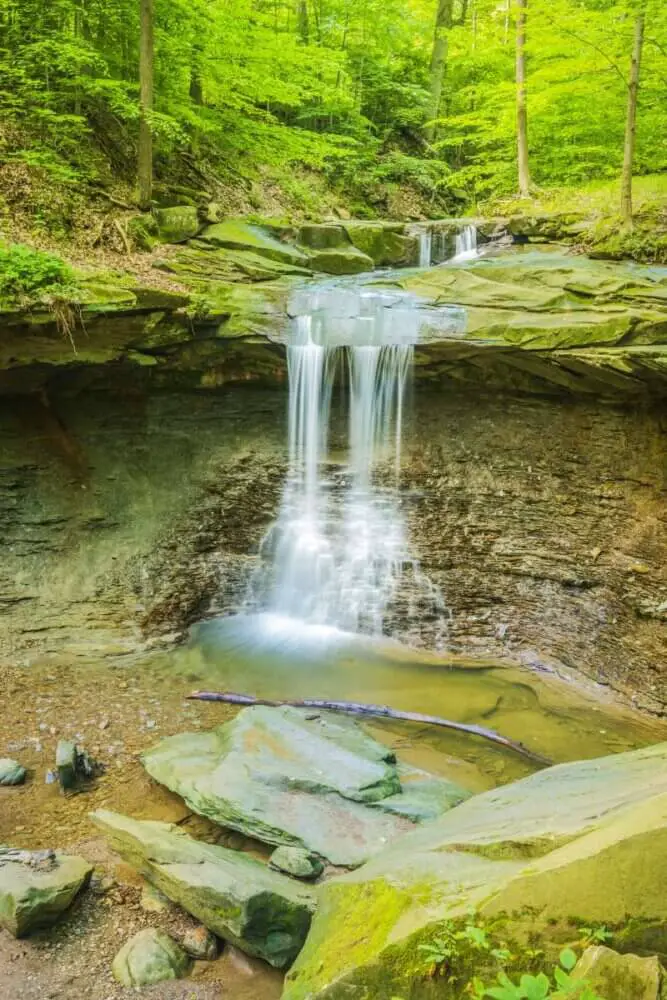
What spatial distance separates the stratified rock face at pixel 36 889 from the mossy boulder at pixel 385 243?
1131 cm

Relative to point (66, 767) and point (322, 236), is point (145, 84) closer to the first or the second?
point (322, 236)

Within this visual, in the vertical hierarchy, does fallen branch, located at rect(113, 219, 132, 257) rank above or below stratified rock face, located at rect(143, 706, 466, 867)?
above

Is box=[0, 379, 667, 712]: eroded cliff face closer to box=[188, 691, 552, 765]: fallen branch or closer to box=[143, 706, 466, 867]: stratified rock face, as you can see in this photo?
box=[188, 691, 552, 765]: fallen branch

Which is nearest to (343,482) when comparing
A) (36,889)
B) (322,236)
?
(322,236)

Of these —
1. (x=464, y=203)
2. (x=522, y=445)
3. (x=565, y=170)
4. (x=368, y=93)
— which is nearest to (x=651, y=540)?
(x=522, y=445)

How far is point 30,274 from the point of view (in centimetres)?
735

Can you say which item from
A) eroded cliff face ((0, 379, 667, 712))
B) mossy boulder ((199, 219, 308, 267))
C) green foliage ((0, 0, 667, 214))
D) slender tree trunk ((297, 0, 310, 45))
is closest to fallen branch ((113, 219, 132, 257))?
green foliage ((0, 0, 667, 214))

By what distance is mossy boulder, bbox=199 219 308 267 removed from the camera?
35.3ft

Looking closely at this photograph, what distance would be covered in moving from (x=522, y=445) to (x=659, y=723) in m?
3.93

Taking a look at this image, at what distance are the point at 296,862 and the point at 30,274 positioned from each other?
6.73 metres

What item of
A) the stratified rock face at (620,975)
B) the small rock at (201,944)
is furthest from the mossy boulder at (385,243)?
the stratified rock face at (620,975)

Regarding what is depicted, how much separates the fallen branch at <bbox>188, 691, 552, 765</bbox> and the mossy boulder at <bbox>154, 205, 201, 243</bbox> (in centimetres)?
731

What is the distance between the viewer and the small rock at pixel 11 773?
17.4 ft

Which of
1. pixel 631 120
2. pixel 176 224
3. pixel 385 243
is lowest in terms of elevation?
pixel 176 224
